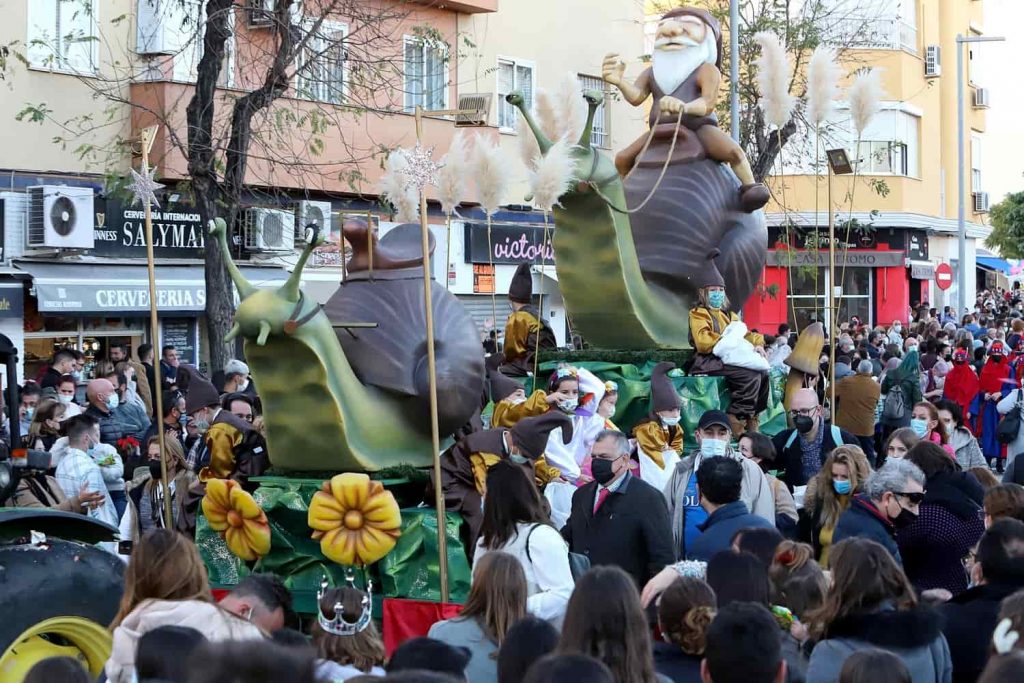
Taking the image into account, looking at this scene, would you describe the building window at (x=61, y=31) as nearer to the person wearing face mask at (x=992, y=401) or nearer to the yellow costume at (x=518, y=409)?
the yellow costume at (x=518, y=409)

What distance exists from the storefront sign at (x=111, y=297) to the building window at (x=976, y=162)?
25.8 metres

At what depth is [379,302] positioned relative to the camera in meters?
9.62

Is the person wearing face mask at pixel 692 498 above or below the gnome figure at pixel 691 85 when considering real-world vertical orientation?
below

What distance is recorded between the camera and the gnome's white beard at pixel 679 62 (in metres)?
13.2

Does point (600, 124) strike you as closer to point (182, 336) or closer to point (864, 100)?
point (182, 336)

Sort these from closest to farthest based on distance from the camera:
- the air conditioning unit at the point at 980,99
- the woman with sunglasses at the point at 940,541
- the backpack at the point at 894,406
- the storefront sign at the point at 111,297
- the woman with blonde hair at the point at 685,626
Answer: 1. the woman with blonde hair at the point at 685,626
2. the woman with sunglasses at the point at 940,541
3. the backpack at the point at 894,406
4. the storefront sign at the point at 111,297
5. the air conditioning unit at the point at 980,99

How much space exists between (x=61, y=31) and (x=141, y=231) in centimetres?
258

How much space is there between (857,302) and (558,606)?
97.4 ft

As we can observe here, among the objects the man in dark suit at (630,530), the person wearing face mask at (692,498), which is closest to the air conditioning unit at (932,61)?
the person wearing face mask at (692,498)

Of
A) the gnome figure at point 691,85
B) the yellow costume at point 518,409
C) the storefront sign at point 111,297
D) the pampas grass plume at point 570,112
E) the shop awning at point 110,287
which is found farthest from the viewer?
the shop awning at point 110,287

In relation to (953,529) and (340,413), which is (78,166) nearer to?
(340,413)

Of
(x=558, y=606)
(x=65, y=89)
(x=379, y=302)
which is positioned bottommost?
(x=558, y=606)

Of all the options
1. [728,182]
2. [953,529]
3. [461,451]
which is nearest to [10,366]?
[461,451]

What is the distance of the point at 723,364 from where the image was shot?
1226 centimetres
